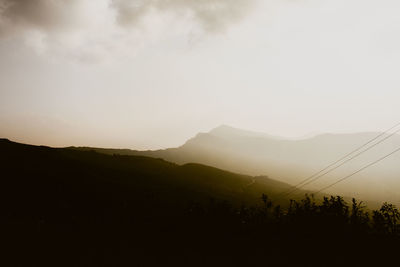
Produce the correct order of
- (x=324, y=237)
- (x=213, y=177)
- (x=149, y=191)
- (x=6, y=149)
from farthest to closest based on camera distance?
(x=213, y=177) → (x=6, y=149) → (x=149, y=191) → (x=324, y=237)

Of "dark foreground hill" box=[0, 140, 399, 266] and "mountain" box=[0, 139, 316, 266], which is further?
"mountain" box=[0, 139, 316, 266]

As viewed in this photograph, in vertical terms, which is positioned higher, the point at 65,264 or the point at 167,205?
the point at 65,264

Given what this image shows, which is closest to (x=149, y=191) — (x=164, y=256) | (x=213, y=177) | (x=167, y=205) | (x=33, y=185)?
(x=167, y=205)

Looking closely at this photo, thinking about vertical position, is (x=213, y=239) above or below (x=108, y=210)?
above

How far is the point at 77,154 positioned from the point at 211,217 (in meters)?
172

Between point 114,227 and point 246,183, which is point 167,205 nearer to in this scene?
point 114,227

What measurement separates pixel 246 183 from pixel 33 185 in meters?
127

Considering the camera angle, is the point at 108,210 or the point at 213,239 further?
the point at 108,210

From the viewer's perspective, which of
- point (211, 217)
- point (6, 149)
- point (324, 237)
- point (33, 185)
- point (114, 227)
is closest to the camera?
point (324, 237)

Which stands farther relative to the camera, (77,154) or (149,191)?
(77,154)

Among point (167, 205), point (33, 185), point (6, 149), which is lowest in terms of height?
point (167, 205)

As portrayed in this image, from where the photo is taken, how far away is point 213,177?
619 ft

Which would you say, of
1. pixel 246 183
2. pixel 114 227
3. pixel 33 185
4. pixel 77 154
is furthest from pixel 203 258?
pixel 77 154

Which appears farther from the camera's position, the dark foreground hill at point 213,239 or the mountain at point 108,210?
the mountain at point 108,210
